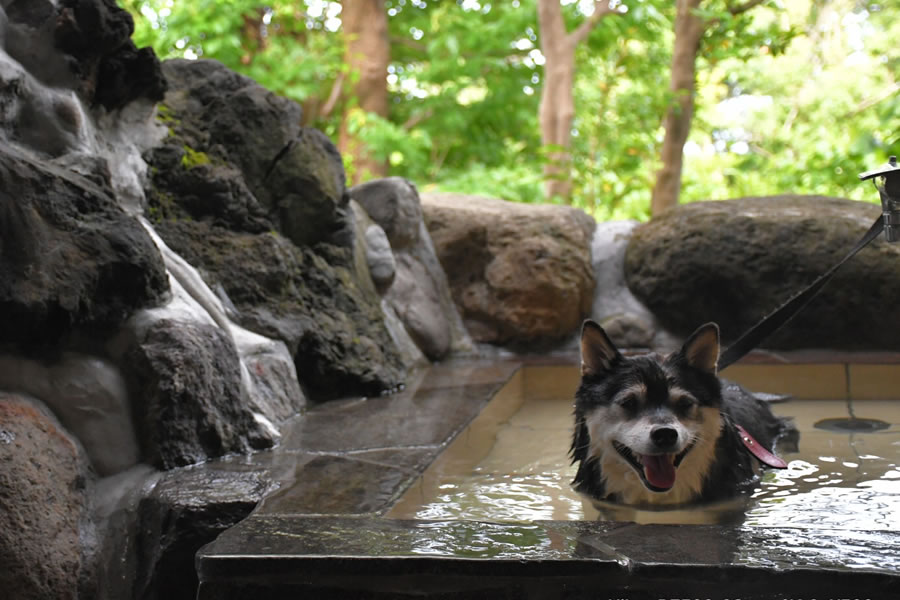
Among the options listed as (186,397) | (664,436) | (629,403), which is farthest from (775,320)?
(186,397)

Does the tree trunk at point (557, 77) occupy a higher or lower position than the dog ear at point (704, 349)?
higher

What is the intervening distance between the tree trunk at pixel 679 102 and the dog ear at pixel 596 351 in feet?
25.1

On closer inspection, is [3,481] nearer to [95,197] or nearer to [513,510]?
[95,197]

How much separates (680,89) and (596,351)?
807 centimetres

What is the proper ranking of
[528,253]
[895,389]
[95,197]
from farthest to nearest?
1. [528,253]
2. [895,389]
3. [95,197]

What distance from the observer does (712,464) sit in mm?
3416

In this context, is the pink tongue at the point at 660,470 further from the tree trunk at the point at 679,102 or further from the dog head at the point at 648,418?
the tree trunk at the point at 679,102

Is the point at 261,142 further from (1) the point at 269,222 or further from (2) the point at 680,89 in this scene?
(2) the point at 680,89

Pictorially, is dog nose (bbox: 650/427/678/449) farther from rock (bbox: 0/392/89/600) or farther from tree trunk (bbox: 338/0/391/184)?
tree trunk (bbox: 338/0/391/184)

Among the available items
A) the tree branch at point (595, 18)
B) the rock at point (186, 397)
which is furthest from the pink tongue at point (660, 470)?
the tree branch at point (595, 18)

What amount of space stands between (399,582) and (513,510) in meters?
1.10

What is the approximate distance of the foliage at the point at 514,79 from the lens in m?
10.9

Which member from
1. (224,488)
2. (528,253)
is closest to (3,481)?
(224,488)

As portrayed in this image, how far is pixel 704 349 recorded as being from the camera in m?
3.42
